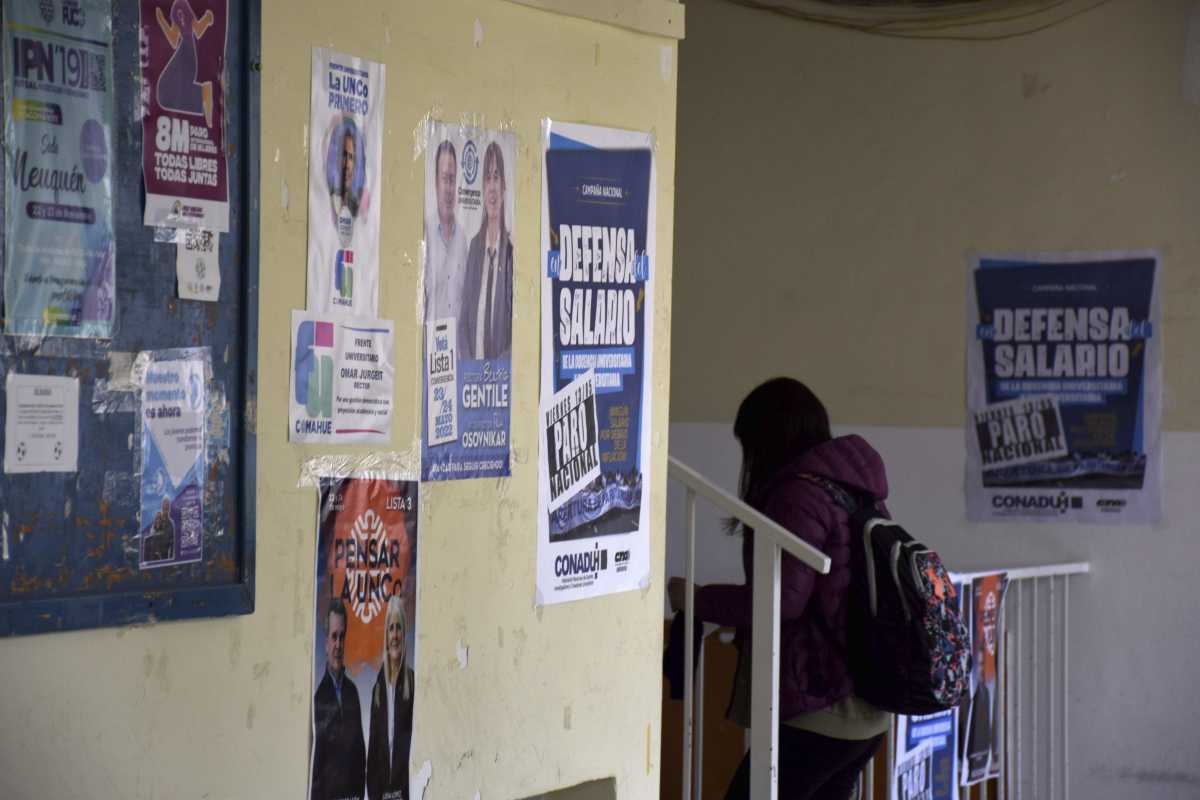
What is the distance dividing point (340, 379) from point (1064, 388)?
414cm

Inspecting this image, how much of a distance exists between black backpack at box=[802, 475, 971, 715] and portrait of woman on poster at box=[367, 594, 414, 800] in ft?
4.86

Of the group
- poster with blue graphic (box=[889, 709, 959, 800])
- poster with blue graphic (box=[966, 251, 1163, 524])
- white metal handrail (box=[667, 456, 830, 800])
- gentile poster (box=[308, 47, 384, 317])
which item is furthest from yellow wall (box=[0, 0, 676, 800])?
poster with blue graphic (box=[966, 251, 1163, 524])

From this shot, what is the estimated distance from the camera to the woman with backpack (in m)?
3.77

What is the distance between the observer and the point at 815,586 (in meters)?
3.81

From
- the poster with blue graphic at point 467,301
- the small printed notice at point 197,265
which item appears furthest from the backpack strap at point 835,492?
the small printed notice at point 197,265

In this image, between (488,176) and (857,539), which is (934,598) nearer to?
(857,539)

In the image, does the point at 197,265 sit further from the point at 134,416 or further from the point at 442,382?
the point at 442,382

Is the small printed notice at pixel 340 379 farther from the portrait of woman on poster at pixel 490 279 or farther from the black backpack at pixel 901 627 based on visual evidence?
the black backpack at pixel 901 627

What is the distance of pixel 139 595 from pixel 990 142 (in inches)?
186

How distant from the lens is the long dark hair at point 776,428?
399cm

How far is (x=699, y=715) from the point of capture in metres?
4.53

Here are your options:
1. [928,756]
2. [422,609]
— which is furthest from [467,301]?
[928,756]

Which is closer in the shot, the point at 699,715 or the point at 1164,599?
the point at 699,715

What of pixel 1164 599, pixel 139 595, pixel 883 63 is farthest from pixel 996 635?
pixel 139 595
